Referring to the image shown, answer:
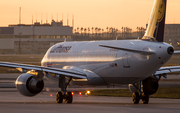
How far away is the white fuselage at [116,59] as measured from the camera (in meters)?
21.1

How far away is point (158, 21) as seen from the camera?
72.0ft

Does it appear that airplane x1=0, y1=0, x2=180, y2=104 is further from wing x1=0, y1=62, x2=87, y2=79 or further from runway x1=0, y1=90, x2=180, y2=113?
runway x1=0, y1=90, x2=180, y2=113

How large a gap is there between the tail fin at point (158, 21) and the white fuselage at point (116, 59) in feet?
2.15

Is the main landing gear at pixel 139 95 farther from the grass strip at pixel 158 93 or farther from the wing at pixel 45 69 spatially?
the grass strip at pixel 158 93

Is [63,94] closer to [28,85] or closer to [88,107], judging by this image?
[28,85]

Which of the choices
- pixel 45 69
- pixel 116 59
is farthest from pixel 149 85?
pixel 45 69

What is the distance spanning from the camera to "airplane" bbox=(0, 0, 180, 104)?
21281 mm

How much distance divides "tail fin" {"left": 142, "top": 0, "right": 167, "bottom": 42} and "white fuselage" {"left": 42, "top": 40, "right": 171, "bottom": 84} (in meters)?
0.66

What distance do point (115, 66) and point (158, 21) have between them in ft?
13.0

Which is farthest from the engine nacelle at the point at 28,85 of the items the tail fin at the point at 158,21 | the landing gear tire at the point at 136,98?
the tail fin at the point at 158,21

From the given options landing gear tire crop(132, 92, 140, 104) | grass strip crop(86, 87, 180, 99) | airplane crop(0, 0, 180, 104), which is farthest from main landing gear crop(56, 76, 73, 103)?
grass strip crop(86, 87, 180, 99)

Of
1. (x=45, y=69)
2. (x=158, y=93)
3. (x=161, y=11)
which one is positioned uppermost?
(x=161, y=11)

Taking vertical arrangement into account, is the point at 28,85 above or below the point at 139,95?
above

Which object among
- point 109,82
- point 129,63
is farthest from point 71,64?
point 129,63
